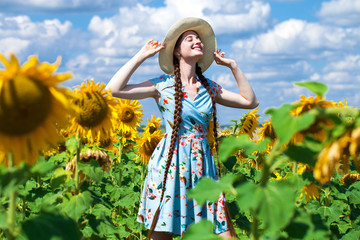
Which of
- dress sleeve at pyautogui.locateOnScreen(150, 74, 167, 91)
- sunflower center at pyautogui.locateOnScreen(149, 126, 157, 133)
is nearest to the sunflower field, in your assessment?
dress sleeve at pyautogui.locateOnScreen(150, 74, 167, 91)

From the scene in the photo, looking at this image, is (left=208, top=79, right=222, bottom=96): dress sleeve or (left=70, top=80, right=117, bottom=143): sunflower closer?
(left=70, top=80, right=117, bottom=143): sunflower

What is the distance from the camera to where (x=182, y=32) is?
178 inches

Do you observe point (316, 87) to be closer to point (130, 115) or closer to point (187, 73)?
point (187, 73)

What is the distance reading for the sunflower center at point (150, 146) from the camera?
539cm

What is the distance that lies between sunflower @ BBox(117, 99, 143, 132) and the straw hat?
1741mm

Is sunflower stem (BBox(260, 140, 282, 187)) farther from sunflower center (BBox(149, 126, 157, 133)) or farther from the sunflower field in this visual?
sunflower center (BBox(149, 126, 157, 133))

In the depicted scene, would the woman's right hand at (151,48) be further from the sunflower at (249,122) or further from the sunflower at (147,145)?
the sunflower at (249,122)

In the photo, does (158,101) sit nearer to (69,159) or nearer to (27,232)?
(69,159)

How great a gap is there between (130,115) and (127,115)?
38mm

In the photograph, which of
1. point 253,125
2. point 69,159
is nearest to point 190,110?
point 69,159

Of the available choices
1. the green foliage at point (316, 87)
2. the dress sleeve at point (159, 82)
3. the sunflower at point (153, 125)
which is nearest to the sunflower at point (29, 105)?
the green foliage at point (316, 87)

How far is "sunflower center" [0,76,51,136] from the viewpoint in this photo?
182 cm

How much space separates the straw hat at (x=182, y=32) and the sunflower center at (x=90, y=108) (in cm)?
167

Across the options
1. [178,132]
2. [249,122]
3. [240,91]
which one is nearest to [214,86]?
[240,91]
